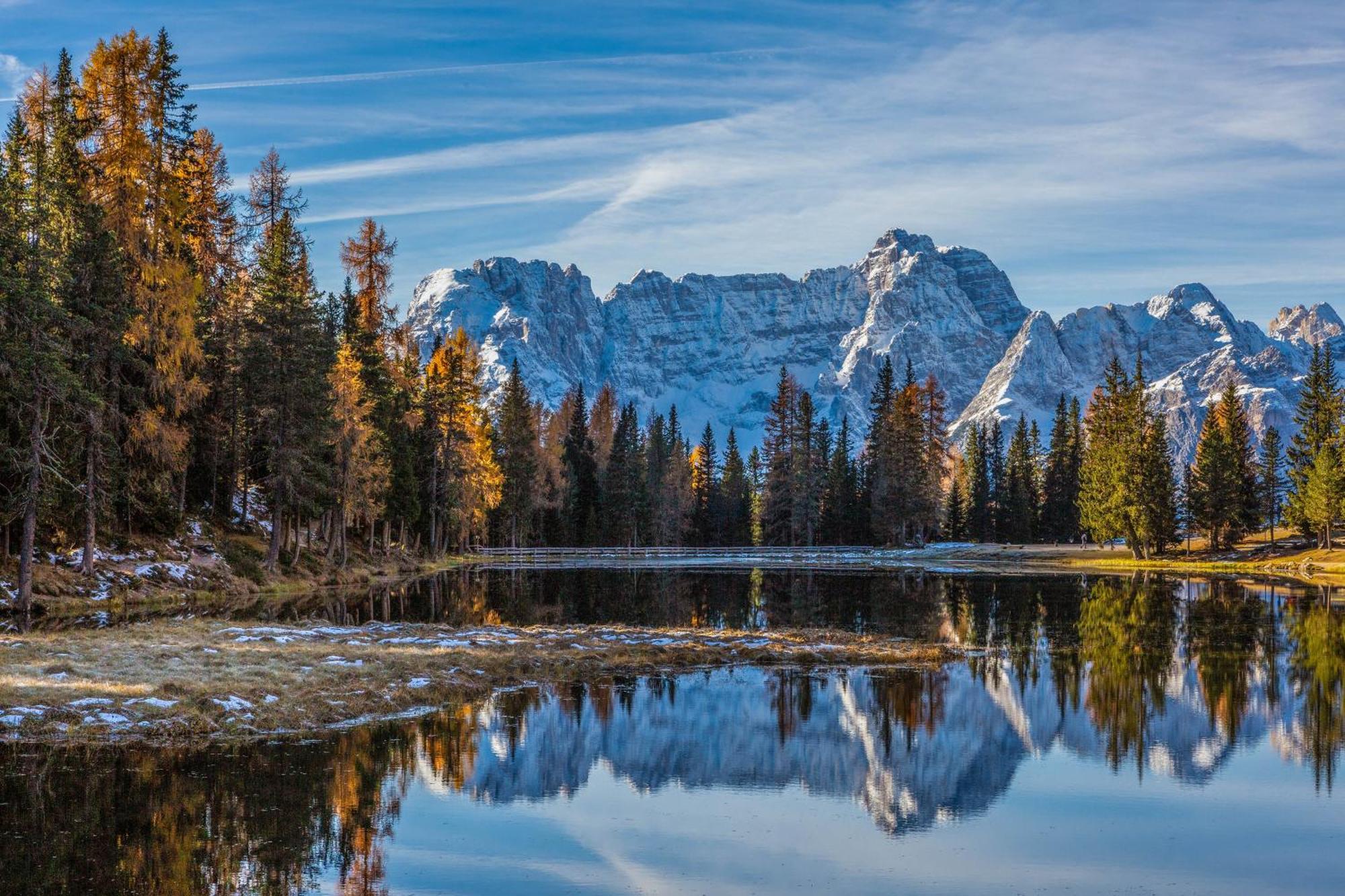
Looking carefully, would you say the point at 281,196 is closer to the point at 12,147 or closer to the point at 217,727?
the point at 12,147

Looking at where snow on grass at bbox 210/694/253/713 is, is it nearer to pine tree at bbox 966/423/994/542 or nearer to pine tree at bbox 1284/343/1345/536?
pine tree at bbox 1284/343/1345/536

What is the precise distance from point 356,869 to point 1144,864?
29.2ft

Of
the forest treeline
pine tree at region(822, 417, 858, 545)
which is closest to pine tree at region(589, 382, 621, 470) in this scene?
the forest treeline

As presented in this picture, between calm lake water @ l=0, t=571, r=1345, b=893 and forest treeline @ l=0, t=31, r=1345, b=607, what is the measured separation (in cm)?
1880

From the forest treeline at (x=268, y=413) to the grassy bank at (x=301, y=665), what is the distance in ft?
32.3

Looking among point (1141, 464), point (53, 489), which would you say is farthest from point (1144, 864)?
point (1141, 464)

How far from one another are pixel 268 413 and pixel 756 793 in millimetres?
37356

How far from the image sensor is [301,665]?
74.5 feet

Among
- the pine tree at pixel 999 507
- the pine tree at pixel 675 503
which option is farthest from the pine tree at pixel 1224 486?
the pine tree at pixel 675 503

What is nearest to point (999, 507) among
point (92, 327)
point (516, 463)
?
point (516, 463)

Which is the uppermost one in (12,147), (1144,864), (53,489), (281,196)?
(281,196)

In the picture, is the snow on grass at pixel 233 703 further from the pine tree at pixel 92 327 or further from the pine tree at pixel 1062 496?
the pine tree at pixel 1062 496

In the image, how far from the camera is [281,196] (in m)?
64.6

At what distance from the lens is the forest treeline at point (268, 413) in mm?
35281
